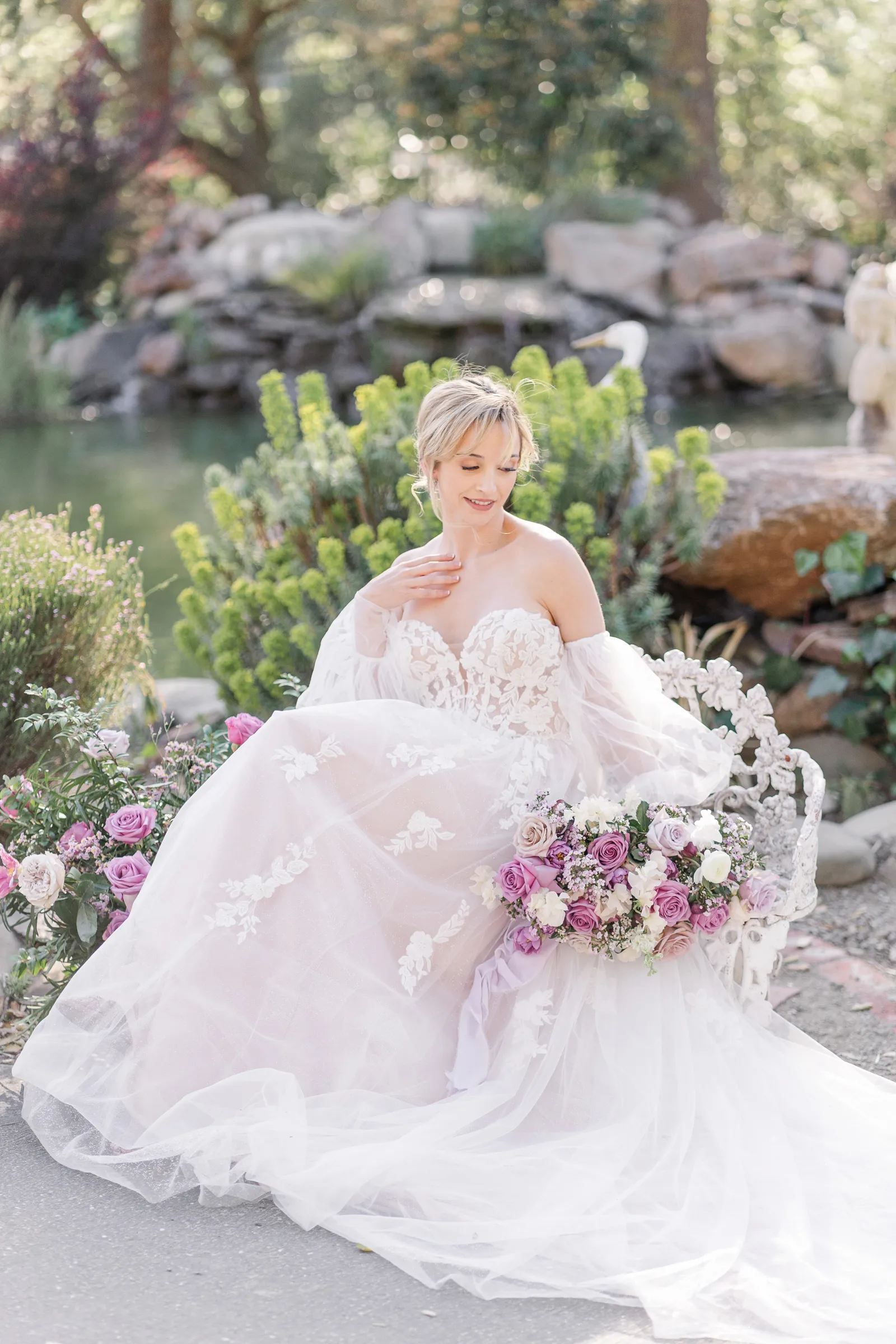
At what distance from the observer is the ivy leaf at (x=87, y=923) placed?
9.68 ft

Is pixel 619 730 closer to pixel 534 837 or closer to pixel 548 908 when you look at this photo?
pixel 534 837

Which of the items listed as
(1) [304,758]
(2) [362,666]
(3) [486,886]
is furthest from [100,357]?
(3) [486,886]

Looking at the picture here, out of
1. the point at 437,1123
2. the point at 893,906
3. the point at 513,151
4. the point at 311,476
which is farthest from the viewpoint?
the point at 513,151

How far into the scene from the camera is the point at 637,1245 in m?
2.25

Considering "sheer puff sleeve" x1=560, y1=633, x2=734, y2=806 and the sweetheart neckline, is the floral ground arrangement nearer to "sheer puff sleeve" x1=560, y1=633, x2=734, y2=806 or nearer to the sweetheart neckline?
the sweetheart neckline

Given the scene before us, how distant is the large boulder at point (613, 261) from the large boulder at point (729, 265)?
240 millimetres

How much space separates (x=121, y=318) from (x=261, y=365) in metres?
2.37

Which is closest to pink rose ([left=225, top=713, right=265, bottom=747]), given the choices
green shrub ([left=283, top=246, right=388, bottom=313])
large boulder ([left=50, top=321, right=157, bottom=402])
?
green shrub ([left=283, top=246, right=388, bottom=313])

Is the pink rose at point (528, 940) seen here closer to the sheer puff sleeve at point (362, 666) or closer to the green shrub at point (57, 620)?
the sheer puff sleeve at point (362, 666)

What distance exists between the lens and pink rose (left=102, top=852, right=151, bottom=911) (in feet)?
9.38

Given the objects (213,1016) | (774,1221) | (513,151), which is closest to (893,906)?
(774,1221)

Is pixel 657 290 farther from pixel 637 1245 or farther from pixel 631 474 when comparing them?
pixel 637 1245

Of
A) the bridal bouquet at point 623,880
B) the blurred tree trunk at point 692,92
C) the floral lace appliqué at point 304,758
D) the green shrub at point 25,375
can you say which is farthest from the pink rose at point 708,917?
the blurred tree trunk at point 692,92

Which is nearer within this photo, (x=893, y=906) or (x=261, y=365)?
(x=893, y=906)
